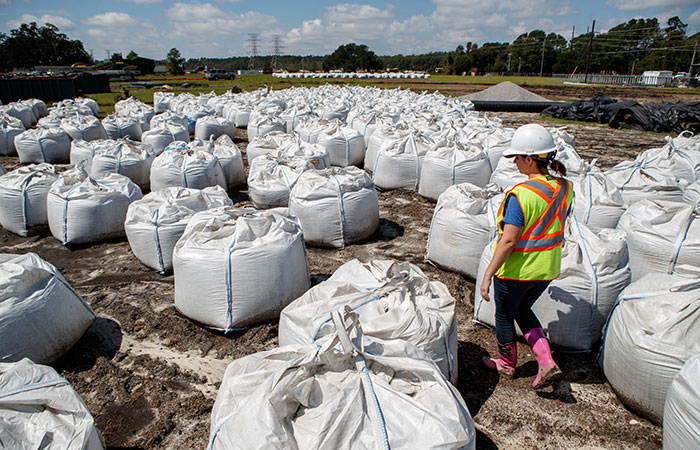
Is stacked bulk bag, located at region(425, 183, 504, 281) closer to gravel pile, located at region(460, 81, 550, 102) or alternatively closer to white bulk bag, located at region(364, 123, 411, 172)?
white bulk bag, located at region(364, 123, 411, 172)

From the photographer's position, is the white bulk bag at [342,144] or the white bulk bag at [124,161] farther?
the white bulk bag at [342,144]

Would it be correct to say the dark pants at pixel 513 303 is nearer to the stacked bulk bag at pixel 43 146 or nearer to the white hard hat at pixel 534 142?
the white hard hat at pixel 534 142

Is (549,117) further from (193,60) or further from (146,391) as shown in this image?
(193,60)

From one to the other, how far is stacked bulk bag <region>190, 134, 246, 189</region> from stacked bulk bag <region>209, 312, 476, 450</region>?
4.43 meters

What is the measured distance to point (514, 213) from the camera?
6.63 feet

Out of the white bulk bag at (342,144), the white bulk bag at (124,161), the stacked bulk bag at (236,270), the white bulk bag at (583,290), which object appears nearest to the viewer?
the white bulk bag at (583,290)

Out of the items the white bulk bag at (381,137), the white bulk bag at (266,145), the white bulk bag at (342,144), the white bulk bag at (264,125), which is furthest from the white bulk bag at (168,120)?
the white bulk bag at (381,137)

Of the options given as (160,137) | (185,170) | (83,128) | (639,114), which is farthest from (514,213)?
(639,114)

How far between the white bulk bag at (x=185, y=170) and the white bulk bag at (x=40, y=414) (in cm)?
357

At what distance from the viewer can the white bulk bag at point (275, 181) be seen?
4809 mm

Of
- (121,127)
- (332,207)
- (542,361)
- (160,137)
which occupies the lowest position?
(542,361)

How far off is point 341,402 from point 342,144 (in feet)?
19.3

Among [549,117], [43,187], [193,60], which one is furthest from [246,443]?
[193,60]

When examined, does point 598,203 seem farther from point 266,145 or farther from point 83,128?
point 83,128
